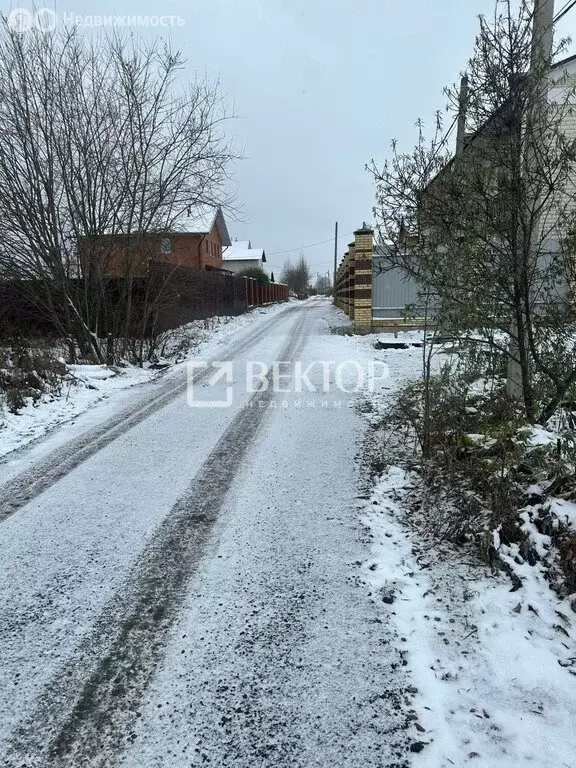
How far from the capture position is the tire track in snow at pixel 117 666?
5.96ft

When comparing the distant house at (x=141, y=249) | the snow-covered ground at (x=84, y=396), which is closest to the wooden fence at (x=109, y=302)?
the distant house at (x=141, y=249)

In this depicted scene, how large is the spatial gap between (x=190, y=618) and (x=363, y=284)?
43.9 feet

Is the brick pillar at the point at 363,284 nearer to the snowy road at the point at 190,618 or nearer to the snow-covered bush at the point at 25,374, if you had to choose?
the snow-covered bush at the point at 25,374

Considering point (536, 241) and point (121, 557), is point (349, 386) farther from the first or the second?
point (121, 557)

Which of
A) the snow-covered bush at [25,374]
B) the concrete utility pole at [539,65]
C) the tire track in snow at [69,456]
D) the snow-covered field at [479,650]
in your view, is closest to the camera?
the snow-covered field at [479,650]

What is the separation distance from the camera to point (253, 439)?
5.29 m

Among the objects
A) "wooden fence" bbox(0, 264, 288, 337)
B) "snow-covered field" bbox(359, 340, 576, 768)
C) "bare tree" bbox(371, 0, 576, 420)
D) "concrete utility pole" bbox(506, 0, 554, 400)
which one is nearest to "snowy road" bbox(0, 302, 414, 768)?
"snow-covered field" bbox(359, 340, 576, 768)

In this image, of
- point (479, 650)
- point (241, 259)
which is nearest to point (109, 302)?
point (479, 650)

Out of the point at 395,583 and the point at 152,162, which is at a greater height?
the point at 152,162

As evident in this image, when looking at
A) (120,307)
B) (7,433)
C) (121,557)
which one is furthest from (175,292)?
(121,557)

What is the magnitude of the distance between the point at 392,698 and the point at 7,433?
5.08 meters

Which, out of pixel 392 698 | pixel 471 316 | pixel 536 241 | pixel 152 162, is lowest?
pixel 392 698

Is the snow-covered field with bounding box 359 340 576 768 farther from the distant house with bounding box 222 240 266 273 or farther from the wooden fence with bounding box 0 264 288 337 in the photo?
the distant house with bounding box 222 240 266 273

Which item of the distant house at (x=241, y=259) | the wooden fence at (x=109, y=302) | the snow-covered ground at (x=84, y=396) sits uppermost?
the distant house at (x=241, y=259)
